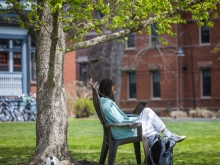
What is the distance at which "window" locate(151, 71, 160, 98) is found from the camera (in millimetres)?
45009

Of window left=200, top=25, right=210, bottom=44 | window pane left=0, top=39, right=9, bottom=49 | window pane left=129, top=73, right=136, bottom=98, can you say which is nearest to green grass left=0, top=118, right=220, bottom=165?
window pane left=0, top=39, right=9, bottom=49

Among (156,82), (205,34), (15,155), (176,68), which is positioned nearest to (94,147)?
(15,155)

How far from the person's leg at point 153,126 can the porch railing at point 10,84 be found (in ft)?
67.1

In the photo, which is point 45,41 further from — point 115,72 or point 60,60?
point 115,72

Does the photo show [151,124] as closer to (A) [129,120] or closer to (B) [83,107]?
(A) [129,120]

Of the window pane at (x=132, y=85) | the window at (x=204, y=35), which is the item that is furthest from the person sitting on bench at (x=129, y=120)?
the window pane at (x=132, y=85)

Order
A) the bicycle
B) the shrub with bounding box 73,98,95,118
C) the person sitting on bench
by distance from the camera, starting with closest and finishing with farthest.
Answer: the person sitting on bench < the bicycle < the shrub with bounding box 73,98,95,118

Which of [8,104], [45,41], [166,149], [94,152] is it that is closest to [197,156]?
[94,152]

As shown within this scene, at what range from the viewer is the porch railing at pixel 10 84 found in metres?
30.0

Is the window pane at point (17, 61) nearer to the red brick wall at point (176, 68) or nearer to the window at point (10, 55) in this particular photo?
the window at point (10, 55)

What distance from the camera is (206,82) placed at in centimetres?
4369

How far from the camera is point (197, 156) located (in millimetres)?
12750

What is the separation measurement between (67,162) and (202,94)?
3408 cm

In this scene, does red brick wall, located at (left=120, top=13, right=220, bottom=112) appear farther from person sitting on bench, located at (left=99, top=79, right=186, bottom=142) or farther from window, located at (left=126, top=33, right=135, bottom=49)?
person sitting on bench, located at (left=99, top=79, right=186, bottom=142)
